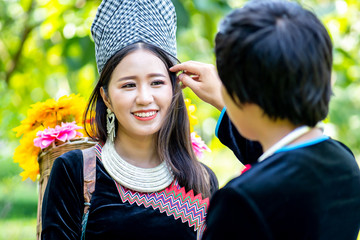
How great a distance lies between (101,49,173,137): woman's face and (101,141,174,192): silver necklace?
0.15 metres

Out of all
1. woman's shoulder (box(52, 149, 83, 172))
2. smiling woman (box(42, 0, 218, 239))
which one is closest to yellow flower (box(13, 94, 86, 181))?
smiling woman (box(42, 0, 218, 239))

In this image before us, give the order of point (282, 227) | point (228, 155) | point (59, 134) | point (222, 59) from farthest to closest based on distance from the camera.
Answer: point (228, 155), point (59, 134), point (222, 59), point (282, 227)

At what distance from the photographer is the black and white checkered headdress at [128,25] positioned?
2.17 m

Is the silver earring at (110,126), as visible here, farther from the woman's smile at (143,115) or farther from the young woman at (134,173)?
the woman's smile at (143,115)

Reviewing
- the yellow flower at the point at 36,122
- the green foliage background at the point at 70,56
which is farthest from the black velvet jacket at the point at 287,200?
the green foliage background at the point at 70,56

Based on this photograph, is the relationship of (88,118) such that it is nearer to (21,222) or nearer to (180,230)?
(180,230)

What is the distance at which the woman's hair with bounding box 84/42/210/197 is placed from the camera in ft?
7.32

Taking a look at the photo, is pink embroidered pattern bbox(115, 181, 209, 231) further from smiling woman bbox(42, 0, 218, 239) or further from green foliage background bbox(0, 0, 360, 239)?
green foliage background bbox(0, 0, 360, 239)

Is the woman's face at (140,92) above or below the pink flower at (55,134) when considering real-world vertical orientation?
above

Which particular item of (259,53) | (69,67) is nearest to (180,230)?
(259,53)

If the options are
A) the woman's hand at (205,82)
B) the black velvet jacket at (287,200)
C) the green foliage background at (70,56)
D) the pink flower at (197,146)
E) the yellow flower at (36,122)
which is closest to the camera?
the black velvet jacket at (287,200)

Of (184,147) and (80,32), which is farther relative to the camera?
(80,32)

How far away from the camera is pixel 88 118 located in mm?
2518

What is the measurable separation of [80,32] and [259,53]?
2854 millimetres
